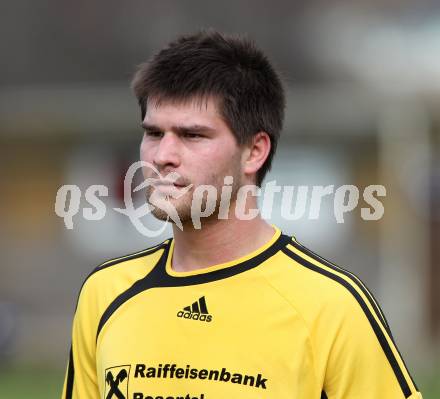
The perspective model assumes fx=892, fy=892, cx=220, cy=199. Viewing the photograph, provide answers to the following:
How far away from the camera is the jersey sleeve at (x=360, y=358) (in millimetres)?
2744

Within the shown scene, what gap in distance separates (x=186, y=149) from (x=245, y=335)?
2.06ft

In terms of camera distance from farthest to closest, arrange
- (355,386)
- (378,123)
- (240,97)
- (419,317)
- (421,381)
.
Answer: (378,123)
(419,317)
(421,381)
(240,97)
(355,386)

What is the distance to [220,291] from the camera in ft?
9.72

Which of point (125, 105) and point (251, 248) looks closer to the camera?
point (251, 248)

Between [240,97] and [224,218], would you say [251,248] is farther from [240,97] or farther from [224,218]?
[240,97]

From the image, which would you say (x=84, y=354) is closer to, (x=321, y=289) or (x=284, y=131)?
(x=321, y=289)

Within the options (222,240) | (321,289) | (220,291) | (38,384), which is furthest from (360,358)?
(38,384)

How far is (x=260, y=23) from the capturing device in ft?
42.0

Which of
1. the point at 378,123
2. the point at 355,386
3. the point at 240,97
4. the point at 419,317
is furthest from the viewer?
the point at 378,123

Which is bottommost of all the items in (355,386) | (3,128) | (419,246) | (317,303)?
(355,386)

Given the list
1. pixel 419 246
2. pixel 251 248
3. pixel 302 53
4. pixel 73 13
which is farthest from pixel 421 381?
pixel 73 13

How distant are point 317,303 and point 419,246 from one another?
32.1 ft

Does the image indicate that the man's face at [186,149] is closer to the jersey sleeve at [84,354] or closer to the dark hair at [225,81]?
the dark hair at [225,81]

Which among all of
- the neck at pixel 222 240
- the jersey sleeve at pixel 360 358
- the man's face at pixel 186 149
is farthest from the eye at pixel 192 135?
the jersey sleeve at pixel 360 358
